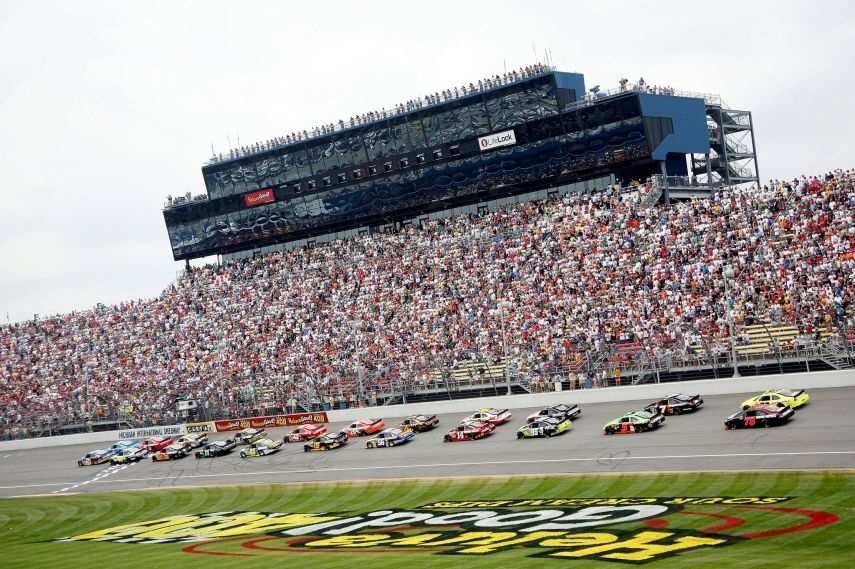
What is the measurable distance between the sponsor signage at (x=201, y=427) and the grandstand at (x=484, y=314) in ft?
3.45

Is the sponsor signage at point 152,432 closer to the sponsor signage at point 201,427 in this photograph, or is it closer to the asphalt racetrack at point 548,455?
the sponsor signage at point 201,427

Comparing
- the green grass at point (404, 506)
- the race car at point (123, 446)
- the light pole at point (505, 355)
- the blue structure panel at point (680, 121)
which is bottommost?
the green grass at point (404, 506)

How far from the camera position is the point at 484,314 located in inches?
2395

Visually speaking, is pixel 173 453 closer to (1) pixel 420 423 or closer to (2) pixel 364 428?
(2) pixel 364 428

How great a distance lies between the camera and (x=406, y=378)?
6053 cm

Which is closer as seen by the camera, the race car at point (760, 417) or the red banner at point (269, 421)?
the race car at point (760, 417)

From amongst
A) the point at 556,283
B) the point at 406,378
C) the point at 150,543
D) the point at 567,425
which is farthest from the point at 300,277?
the point at 150,543

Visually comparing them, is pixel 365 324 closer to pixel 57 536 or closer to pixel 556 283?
pixel 556 283

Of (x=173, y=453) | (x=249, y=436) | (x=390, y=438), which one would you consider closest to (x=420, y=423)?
(x=390, y=438)

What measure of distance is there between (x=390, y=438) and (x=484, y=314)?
11.9m

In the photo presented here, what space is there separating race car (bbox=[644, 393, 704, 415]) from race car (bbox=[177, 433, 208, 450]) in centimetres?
2777

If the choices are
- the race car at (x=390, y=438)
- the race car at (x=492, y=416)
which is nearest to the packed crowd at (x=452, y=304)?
the race car at (x=492, y=416)

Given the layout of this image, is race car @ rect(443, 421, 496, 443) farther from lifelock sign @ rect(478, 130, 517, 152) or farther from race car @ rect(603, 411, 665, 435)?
lifelock sign @ rect(478, 130, 517, 152)

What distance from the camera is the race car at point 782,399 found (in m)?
41.9
